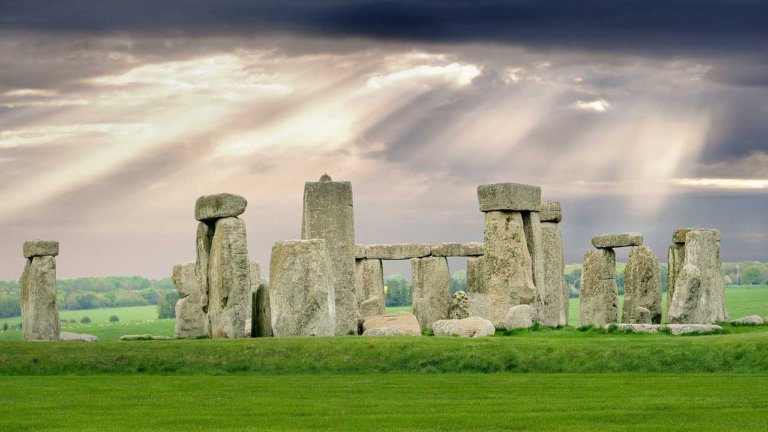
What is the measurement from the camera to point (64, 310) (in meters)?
107

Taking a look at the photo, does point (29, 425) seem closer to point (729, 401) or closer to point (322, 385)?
point (322, 385)

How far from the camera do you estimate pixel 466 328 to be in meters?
34.0

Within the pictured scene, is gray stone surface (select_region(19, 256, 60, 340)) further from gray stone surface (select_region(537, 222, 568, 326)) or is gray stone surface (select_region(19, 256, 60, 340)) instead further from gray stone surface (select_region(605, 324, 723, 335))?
gray stone surface (select_region(605, 324, 723, 335))

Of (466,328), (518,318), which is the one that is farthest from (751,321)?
(466,328)

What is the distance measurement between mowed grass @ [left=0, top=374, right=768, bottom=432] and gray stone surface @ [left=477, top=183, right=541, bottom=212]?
34.9 feet

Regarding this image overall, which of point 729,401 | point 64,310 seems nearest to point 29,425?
point 729,401

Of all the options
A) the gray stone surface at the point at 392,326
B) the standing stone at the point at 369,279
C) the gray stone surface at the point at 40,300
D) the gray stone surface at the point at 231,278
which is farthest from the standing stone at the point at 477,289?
the gray stone surface at the point at 40,300

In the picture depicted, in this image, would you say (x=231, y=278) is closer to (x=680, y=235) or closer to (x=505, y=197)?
(x=505, y=197)

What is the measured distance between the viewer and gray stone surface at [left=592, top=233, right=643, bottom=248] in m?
43.1

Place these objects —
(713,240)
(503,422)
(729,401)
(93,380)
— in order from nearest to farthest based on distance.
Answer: (503,422) → (729,401) → (93,380) → (713,240)

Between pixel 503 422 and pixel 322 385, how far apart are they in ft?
21.1

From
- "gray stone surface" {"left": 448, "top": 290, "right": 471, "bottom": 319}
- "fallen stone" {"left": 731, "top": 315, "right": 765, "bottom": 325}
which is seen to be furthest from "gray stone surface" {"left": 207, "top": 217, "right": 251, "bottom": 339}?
"fallen stone" {"left": 731, "top": 315, "right": 765, "bottom": 325}

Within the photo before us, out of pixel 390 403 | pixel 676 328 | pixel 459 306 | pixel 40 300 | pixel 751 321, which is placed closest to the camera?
pixel 390 403

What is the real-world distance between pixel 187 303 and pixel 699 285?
16.4m
